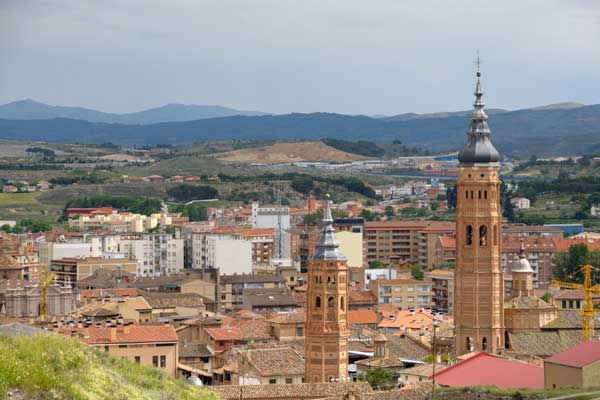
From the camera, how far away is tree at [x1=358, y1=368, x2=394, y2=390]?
45.6 metres

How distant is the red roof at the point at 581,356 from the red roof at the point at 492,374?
83 centimetres

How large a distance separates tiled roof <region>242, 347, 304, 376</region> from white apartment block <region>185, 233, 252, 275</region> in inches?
1715

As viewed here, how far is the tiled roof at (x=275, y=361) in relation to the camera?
48.9m

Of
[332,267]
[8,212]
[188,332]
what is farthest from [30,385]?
[8,212]

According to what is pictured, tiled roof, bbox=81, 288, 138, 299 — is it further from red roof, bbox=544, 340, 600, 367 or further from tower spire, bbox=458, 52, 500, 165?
red roof, bbox=544, 340, 600, 367

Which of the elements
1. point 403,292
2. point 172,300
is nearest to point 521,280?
point 172,300

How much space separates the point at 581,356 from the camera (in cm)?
3334

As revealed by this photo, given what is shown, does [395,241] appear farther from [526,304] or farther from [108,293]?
[526,304]

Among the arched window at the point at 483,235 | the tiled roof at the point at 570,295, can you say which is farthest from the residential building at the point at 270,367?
the tiled roof at the point at 570,295

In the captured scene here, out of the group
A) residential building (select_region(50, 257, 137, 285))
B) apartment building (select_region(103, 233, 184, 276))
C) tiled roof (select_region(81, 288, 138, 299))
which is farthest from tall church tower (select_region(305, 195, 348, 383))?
apartment building (select_region(103, 233, 184, 276))

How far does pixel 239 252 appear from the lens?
96.5 m

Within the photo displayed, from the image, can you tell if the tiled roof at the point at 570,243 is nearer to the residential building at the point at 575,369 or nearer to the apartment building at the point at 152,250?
the apartment building at the point at 152,250

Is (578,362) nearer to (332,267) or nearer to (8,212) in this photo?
(332,267)

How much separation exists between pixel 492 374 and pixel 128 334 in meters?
15.8
